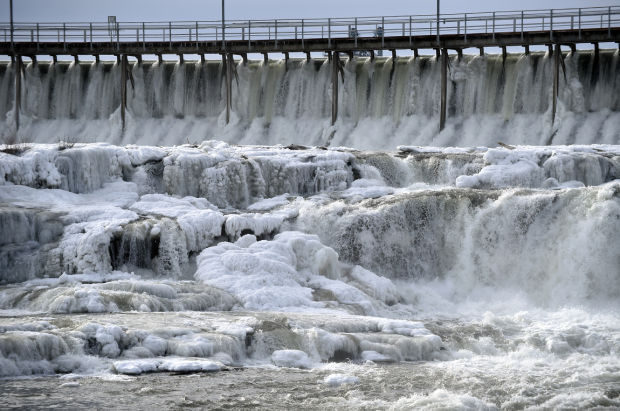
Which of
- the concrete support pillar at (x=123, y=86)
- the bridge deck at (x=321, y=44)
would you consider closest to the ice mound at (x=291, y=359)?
the bridge deck at (x=321, y=44)

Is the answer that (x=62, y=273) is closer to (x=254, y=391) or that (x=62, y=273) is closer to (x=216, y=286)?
(x=216, y=286)

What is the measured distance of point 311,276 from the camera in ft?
78.9

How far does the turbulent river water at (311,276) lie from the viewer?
1648 cm

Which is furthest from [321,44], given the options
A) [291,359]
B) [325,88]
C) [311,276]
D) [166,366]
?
[166,366]

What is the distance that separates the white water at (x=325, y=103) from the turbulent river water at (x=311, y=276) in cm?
155

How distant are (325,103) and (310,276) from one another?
19994mm

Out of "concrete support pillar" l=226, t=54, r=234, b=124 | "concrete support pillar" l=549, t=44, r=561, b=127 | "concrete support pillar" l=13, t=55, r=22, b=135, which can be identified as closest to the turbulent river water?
"concrete support pillar" l=549, t=44, r=561, b=127

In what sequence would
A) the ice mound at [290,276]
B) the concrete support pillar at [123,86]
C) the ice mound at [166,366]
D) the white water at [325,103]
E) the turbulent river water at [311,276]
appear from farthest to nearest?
1. the concrete support pillar at [123,86]
2. the white water at [325,103]
3. the ice mound at [290,276]
4. the ice mound at [166,366]
5. the turbulent river water at [311,276]

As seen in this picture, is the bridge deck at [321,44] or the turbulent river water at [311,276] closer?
the turbulent river water at [311,276]

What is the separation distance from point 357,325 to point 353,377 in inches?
122

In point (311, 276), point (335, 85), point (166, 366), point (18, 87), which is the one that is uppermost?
point (335, 85)

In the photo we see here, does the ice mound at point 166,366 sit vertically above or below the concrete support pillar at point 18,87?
below

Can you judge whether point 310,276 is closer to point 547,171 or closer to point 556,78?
point 547,171

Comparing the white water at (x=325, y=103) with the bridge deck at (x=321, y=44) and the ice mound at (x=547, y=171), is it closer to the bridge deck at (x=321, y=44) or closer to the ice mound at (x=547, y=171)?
the bridge deck at (x=321, y=44)
